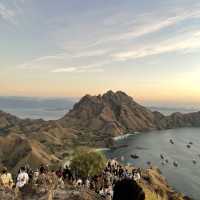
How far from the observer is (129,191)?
5.46 m

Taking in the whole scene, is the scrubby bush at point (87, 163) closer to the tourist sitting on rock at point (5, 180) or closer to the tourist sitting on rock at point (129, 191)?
the tourist sitting on rock at point (5, 180)

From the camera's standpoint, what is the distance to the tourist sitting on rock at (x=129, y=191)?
544 cm

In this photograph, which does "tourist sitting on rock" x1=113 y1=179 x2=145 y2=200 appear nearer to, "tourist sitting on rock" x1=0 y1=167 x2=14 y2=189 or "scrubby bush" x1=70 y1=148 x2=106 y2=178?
"tourist sitting on rock" x1=0 y1=167 x2=14 y2=189

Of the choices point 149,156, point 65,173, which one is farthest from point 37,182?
point 149,156

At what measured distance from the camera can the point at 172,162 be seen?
179375mm

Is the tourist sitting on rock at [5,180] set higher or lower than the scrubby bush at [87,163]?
higher

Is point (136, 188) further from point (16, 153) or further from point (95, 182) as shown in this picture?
point (16, 153)

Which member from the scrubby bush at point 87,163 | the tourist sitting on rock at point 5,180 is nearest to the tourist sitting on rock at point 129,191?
the tourist sitting on rock at point 5,180

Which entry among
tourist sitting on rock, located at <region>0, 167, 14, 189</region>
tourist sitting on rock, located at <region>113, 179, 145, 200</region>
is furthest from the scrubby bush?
tourist sitting on rock, located at <region>113, 179, 145, 200</region>

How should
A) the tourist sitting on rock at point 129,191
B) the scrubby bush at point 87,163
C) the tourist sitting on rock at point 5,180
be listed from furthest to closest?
the scrubby bush at point 87,163 → the tourist sitting on rock at point 5,180 → the tourist sitting on rock at point 129,191

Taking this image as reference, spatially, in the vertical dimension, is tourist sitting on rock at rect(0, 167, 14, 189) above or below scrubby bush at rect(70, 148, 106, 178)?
above

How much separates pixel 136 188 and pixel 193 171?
514ft

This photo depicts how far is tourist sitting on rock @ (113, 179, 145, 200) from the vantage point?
17.9 ft

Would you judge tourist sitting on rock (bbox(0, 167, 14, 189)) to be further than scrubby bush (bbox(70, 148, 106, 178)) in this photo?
No
